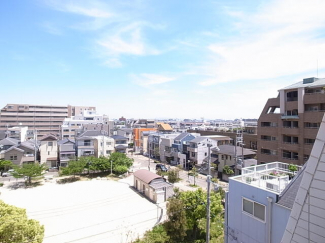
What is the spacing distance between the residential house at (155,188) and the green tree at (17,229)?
11.3 metres

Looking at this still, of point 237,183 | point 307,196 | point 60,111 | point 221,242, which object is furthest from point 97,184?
point 60,111

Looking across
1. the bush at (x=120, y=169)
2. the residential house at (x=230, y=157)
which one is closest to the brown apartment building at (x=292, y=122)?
the residential house at (x=230, y=157)

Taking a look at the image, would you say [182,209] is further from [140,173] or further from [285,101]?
[285,101]

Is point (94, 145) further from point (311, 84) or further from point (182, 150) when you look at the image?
point (311, 84)

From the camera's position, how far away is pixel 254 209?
24.0 ft

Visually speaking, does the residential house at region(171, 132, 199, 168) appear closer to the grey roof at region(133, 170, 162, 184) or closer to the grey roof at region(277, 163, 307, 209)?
the grey roof at region(133, 170, 162, 184)

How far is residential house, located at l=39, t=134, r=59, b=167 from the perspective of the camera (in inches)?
1284


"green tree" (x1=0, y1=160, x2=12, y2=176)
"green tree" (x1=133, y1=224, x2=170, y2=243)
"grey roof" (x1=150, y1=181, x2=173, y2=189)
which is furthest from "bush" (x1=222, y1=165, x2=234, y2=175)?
"green tree" (x1=0, y1=160, x2=12, y2=176)

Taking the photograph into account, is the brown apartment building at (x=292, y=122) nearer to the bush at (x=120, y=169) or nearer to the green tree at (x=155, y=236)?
the green tree at (x=155, y=236)

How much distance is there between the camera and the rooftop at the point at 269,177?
708 cm

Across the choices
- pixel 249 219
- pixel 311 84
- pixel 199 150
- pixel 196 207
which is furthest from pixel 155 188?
pixel 311 84

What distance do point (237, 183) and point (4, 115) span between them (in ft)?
244

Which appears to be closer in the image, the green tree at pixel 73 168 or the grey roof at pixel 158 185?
the grey roof at pixel 158 185

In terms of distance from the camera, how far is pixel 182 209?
11664 millimetres
